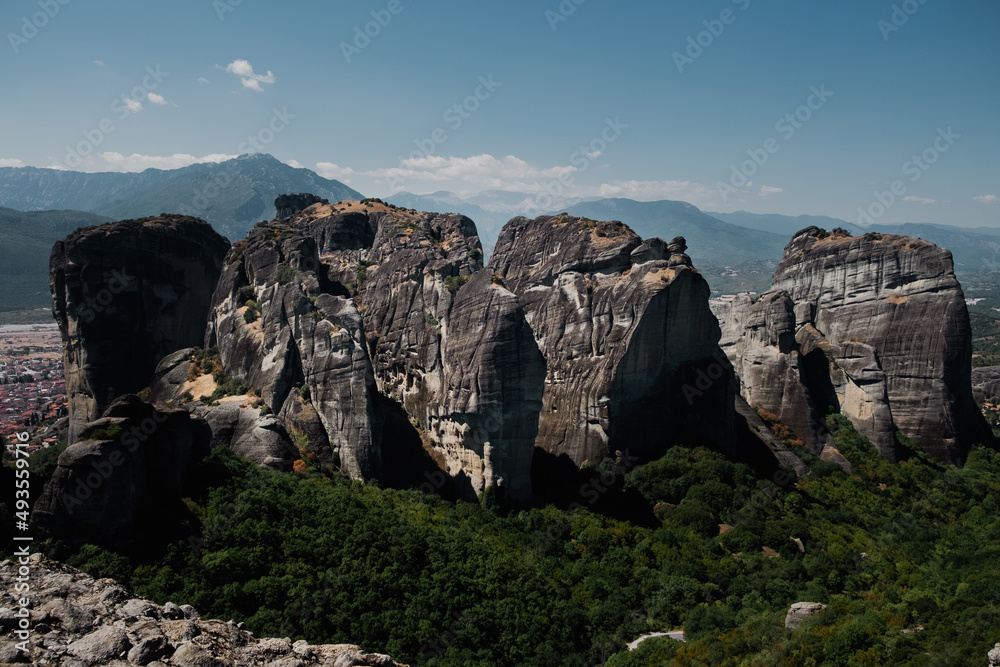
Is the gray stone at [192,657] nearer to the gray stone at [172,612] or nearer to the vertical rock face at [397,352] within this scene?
the gray stone at [172,612]

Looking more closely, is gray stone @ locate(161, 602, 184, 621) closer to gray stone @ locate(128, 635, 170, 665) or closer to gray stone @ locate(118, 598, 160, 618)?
gray stone @ locate(118, 598, 160, 618)

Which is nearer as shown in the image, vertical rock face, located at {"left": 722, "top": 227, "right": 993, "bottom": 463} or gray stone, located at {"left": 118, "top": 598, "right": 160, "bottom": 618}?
gray stone, located at {"left": 118, "top": 598, "right": 160, "bottom": 618}

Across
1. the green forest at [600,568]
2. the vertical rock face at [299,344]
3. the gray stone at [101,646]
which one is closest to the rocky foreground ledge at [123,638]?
the gray stone at [101,646]

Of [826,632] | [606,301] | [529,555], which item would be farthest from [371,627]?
[606,301]

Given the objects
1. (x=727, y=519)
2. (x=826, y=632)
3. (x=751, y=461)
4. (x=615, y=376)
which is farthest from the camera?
(x=751, y=461)

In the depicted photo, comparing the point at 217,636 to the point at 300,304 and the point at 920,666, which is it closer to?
the point at 920,666

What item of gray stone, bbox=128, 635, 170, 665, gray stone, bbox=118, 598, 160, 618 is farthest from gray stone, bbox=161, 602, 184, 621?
gray stone, bbox=128, 635, 170, 665
